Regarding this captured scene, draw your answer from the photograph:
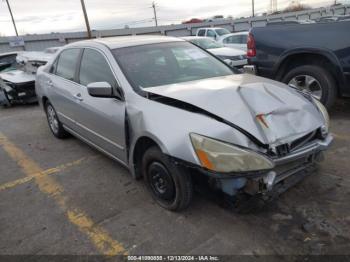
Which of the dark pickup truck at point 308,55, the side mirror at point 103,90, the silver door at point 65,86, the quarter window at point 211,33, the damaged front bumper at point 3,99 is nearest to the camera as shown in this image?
the side mirror at point 103,90

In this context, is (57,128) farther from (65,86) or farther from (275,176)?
(275,176)

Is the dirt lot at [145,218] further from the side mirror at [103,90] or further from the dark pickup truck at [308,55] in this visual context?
the dark pickup truck at [308,55]

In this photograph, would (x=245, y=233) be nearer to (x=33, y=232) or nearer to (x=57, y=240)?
(x=57, y=240)

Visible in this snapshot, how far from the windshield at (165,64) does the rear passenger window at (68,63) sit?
1.03 m

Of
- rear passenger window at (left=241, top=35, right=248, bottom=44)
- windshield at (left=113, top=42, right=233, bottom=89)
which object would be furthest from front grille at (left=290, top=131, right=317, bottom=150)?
rear passenger window at (left=241, top=35, right=248, bottom=44)

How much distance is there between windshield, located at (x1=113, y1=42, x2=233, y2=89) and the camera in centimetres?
352

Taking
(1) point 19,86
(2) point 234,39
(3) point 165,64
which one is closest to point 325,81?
(3) point 165,64

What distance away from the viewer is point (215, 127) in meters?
2.62

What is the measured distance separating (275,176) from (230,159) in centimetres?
45

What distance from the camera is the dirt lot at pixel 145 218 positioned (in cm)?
265

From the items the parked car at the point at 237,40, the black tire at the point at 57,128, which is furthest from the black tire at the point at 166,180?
the parked car at the point at 237,40

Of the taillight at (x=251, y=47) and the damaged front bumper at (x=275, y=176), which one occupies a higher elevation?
the taillight at (x=251, y=47)

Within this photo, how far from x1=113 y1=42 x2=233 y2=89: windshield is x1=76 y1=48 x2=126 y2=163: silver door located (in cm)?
23

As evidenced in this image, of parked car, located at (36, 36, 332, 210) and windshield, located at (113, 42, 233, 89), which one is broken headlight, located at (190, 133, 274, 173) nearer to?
parked car, located at (36, 36, 332, 210)
